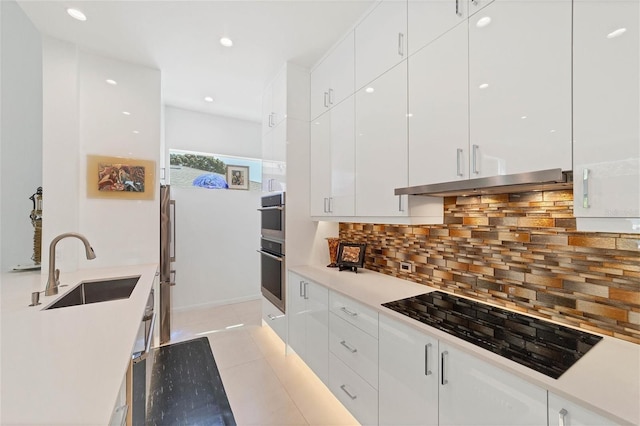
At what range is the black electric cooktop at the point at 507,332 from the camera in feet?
3.32

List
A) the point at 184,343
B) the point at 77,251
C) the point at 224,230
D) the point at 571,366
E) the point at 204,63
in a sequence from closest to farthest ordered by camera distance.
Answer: the point at 571,366, the point at 77,251, the point at 204,63, the point at 184,343, the point at 224,230

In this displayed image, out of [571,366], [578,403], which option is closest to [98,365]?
[578,403]

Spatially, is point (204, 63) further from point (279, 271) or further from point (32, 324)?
point (32, 324)

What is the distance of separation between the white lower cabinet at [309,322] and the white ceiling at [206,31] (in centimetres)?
203

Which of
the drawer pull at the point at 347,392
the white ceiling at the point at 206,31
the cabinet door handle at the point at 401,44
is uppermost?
the white ceiling at the point at 206,31

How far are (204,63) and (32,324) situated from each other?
240cm

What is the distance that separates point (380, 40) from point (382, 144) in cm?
73

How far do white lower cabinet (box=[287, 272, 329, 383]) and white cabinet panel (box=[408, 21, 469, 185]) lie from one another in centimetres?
114

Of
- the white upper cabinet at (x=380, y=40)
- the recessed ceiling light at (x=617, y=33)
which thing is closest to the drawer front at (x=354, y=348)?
the recessed ceiling light at (x=617, y=33)

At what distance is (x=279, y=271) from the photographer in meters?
2.71

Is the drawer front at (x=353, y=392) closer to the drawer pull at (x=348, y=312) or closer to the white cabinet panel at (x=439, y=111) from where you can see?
the drawer pull at (x=348, y=312)

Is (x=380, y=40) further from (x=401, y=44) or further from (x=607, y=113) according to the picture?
(x=607, y=113)

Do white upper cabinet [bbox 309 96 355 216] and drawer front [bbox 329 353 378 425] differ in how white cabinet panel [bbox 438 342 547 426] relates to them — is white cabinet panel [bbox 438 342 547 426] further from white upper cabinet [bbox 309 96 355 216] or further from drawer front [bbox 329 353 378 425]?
white upper cabinet [bbox 309 96 355 216]

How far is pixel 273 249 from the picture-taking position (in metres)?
2.88
